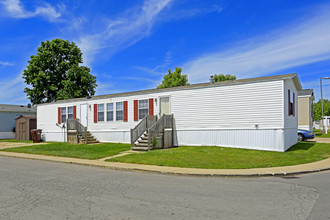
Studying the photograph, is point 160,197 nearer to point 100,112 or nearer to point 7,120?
point 100,112

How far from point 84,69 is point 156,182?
33910mm

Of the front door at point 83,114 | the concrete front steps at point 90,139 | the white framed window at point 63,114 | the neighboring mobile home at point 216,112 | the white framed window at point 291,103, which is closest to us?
the neighboring mobile home at point 216,112

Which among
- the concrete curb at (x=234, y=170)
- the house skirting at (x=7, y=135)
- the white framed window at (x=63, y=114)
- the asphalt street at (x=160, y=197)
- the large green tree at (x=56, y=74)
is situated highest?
the large green tree at (x=56, y=74)

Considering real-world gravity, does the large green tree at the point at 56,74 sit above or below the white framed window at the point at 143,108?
above

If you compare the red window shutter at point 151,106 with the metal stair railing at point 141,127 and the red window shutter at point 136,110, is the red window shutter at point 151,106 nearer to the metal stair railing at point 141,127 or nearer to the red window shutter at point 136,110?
the metal stair railing at point 141,127

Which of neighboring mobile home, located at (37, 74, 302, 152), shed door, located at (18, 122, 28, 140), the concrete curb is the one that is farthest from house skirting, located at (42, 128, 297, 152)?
shed door, located at (18, 122, 28, 140)

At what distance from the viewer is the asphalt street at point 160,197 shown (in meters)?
5.39

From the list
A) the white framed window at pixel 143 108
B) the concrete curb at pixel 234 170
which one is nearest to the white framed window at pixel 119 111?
the white framed window at pixel 143 108

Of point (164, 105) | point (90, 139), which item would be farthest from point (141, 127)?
point (90, 139)

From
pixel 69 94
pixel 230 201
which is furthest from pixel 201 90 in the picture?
pixel 69 94

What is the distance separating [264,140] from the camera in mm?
15508

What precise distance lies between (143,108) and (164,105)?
1.71 metres

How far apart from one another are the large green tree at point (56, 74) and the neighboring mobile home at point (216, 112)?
15901 mm

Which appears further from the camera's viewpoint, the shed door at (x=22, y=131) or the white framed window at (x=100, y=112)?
the shed door at (x=22, y=131)
